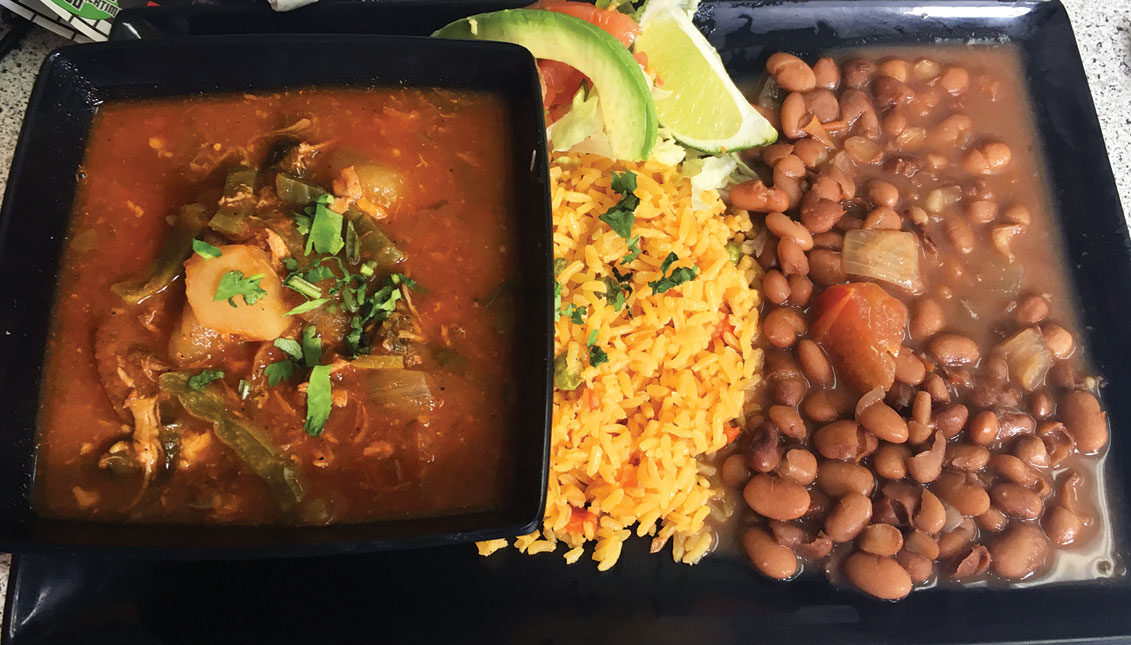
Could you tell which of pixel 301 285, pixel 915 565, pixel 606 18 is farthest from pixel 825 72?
pixel 301 285

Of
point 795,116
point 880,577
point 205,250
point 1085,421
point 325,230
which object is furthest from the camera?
→ point 795,116

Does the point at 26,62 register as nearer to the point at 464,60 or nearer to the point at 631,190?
the point at 464,60

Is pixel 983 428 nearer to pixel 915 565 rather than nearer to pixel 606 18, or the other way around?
pixel 915 565

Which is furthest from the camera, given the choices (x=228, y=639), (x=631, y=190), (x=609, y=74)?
(x=631, y=190)

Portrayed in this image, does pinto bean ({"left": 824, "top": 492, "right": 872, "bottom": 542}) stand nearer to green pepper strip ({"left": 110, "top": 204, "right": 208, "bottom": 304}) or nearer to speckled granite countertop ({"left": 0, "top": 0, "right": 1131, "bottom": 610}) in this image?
speckled granite countertop ({"left": 0, "top": 0, "right": 1131, "bottom": 610})

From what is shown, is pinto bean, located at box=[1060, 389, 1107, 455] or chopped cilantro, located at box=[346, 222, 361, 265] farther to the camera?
pinto bean, located at box=[1060, 389, 1107, 455]

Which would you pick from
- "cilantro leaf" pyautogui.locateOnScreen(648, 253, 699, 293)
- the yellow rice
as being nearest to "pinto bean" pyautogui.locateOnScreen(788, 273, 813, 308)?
the yellow rice

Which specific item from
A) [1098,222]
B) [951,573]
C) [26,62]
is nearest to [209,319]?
[26,62]
